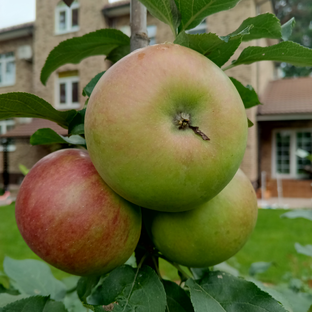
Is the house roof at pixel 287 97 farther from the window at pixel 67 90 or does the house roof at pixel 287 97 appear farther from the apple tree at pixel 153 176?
the apple tree at pixel 153 176

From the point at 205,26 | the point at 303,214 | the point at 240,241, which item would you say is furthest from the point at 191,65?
the point at 205,26

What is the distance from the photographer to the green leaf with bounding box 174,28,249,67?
591 mm

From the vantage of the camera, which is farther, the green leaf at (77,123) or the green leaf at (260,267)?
the green leaf at (260,267)

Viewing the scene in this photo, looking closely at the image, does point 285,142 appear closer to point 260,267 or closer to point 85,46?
point 260,267

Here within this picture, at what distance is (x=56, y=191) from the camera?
0.62 metres

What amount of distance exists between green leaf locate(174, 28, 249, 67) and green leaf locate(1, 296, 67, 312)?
632 millimetres

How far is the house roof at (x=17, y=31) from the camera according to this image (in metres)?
10.4

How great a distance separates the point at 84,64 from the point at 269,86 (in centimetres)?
624

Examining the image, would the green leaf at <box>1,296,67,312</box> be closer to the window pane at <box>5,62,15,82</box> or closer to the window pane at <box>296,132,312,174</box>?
the window pane at <box>296,132,312,174</box>

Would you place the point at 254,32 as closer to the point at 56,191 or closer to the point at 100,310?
the point at 56,191

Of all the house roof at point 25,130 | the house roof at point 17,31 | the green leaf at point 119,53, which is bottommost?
the green leaf at point 119,53

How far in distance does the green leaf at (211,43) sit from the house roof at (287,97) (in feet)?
27.4

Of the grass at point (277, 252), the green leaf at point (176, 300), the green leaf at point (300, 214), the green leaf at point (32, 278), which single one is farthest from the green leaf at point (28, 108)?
the grass at point (277, 252)

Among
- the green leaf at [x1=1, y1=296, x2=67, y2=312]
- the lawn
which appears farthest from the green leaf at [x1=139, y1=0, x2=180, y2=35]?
the lawn
